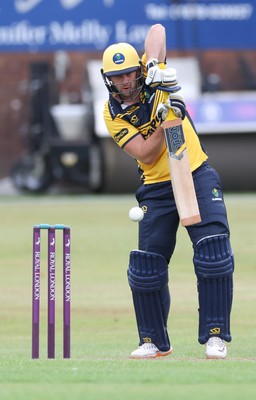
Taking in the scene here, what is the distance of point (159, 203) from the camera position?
809 cm

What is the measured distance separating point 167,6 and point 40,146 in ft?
13.1

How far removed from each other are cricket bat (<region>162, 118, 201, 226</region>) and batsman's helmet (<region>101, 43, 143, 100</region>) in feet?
1.30

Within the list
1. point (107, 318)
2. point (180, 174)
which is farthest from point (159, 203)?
point (107, 318)

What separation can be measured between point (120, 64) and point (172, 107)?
17.6 inches

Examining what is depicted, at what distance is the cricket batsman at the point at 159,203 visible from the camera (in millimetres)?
7883

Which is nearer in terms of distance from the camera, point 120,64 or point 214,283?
point 214,283

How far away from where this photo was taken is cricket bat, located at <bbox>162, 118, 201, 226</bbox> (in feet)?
25.5

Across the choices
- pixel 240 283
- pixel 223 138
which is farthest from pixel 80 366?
pixel 223 138

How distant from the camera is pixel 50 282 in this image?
318 inches

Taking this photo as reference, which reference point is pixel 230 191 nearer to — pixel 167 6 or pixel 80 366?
pixel 167 6

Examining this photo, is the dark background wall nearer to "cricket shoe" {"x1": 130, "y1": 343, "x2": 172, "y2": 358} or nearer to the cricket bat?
"cricket shoe" {"x1": 130, "y1": 343, "x2": 172, "y2": 358}

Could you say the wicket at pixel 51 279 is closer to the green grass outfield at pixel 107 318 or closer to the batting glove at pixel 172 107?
the green grass outfield at pixel 107 318

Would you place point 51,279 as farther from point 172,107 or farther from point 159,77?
point 159,77

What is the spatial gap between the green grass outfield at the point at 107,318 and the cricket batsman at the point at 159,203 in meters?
0.29
